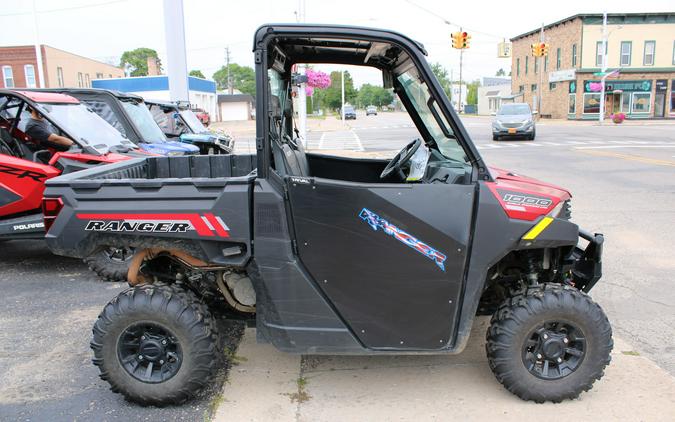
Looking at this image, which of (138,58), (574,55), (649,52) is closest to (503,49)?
(574,55)

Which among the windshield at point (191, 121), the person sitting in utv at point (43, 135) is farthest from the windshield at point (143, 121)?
the person sitting in utv at point (43, 135)

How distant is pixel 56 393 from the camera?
12.0ft

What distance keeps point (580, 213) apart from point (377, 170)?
5437 mm

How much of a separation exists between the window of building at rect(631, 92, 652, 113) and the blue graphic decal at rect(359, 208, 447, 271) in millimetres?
50362

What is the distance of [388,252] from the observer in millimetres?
3221

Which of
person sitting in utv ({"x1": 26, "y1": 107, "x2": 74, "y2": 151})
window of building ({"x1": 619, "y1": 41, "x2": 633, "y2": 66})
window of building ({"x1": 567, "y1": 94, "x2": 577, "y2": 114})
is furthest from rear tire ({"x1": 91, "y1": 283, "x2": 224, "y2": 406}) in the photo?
window of building ({"x1": 619, "y1": 41, "x2": 633, "y2": 66})

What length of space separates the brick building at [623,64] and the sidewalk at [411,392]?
153 feet

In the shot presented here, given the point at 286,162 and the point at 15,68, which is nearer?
the point at 286,162

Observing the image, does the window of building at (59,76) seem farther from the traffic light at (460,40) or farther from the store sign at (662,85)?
the store sign at (662,85)

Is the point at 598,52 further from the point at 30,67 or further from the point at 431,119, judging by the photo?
the point at 30,67

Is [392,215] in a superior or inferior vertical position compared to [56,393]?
superior

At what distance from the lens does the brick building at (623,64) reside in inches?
1770

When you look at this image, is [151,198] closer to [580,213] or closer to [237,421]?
[237,421]

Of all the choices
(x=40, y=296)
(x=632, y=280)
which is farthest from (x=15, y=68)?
(x=632, y=280)
